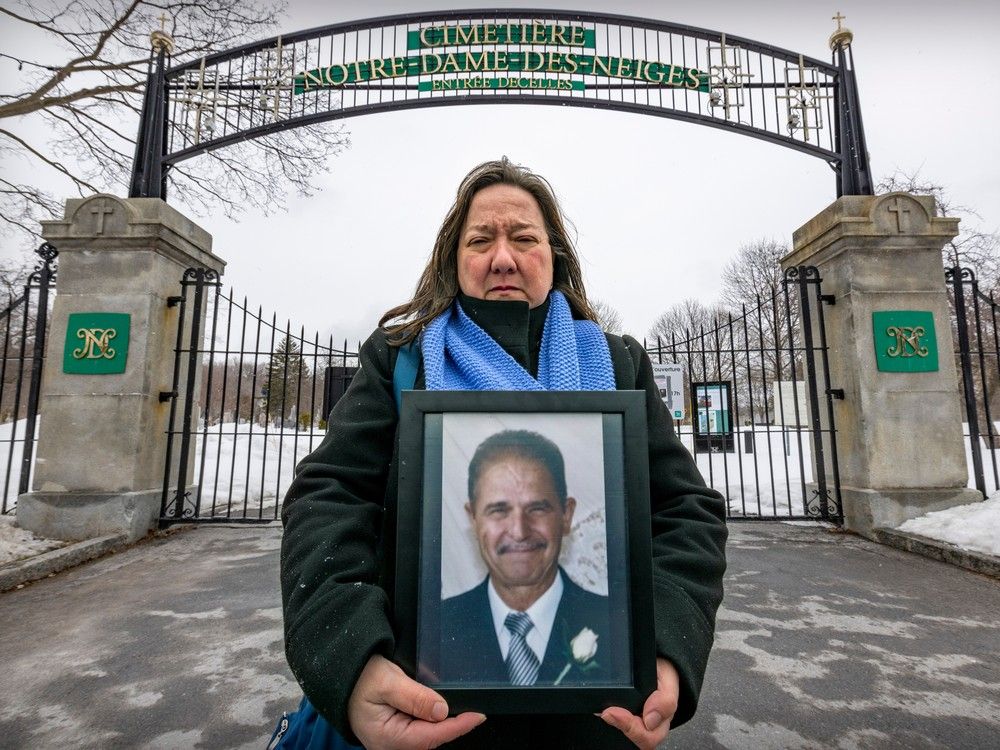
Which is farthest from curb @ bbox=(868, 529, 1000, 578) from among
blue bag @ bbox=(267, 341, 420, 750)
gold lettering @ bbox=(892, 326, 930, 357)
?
blue bag @ bbox=(267, 341, 420, 750)

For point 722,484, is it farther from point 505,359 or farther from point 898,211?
point 505,359

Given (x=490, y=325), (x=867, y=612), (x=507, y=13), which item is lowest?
(x=867, y=612)

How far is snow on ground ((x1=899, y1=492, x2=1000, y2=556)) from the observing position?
4.41m

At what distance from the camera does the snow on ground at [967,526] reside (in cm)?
441

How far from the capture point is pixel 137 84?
24.0ft

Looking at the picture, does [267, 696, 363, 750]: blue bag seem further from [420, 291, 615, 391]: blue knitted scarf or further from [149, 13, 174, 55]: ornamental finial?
[149, 13, 174, 55]: ornamental finial

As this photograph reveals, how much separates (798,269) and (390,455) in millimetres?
6226

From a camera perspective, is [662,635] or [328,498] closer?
[662,635]

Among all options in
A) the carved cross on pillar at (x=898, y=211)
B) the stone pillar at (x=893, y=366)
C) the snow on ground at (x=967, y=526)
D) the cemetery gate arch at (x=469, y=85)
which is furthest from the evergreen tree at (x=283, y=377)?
the carved cross on pillar at (x=898, y=211)

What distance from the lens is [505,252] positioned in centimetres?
136

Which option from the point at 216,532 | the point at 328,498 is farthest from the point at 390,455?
the point at 216,532

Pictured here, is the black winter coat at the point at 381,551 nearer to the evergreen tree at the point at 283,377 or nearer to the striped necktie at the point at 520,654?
the striped necktie at the point at 520,654

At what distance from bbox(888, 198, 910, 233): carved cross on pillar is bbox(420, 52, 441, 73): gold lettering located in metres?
5.94

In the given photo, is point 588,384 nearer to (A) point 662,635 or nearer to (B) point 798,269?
(A) point 662,635
